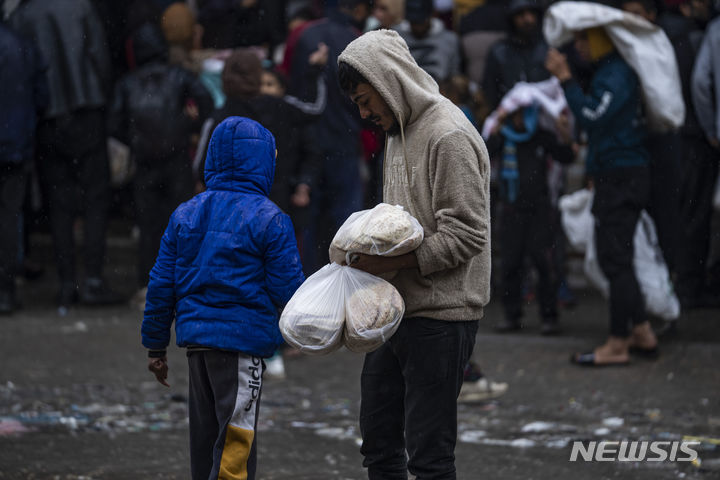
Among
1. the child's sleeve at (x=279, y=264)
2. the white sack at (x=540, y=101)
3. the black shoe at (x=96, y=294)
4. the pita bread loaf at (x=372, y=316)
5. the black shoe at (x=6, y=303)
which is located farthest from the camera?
the black shoe at (x=96, y=294)

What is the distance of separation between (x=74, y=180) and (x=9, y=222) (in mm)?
710

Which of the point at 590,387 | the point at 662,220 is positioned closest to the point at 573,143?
the point at 662,220

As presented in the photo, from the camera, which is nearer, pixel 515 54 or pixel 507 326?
pixel 507 326

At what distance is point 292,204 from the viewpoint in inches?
315

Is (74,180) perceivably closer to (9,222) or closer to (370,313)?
(9,222)

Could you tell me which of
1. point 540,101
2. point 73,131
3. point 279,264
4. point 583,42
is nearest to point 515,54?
point 540,101

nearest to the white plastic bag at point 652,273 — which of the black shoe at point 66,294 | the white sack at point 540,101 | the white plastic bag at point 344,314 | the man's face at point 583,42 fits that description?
the white sack at point 540,101

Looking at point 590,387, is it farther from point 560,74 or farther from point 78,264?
point 78,264

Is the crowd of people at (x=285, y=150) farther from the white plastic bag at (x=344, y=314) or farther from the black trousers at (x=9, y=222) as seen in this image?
the white plastic bag at (x=344, y=314)

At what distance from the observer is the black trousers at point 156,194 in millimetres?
9367

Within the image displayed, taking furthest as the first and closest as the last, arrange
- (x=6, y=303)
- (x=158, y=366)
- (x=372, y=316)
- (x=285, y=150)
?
(x=6, y=303) < (x=285, y=150) < (x=158, y=366) < (x=372, y=316)

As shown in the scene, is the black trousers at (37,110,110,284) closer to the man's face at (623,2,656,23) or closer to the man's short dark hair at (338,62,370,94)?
the man's face at (623,2,656,23)

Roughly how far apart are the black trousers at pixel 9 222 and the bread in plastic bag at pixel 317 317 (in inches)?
231

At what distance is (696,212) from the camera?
9508 millimetres
